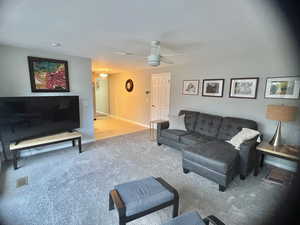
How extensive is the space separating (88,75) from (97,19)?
2264 millimetres

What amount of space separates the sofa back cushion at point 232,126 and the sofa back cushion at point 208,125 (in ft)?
0.34

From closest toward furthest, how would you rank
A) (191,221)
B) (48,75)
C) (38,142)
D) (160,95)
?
(191,221) < (38,142) < (48,75) < (160,95)

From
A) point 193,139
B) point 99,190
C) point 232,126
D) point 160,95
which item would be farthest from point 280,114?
point 160,95

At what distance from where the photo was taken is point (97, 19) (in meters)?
1.58

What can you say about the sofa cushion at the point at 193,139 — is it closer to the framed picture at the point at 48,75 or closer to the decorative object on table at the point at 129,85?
the framed picture at the point at 48,75

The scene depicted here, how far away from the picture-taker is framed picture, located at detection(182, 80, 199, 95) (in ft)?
13.0

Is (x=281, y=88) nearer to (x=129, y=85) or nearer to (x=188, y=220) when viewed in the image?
(x=188, y=220)

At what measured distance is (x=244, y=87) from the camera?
120 inches

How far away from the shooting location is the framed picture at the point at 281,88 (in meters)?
2.42

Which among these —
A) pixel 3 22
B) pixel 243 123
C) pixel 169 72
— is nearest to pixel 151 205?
pixel 243 123

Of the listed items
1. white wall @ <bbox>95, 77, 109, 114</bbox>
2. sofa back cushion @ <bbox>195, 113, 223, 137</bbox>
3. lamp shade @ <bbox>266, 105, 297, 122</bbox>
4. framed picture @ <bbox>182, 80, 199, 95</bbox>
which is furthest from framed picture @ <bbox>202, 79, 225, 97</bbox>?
white wall @ <bbox>95, 77, 109, 114</bbox>

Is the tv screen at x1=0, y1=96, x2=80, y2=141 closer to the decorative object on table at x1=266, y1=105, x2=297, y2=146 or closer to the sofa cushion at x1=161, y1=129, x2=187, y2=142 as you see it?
the sofa cushion at x1=161, y1=129, x2=187, y2=142

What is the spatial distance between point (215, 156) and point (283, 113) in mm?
1239

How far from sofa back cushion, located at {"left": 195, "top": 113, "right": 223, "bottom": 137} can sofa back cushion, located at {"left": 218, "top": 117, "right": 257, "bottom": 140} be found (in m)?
0.10
